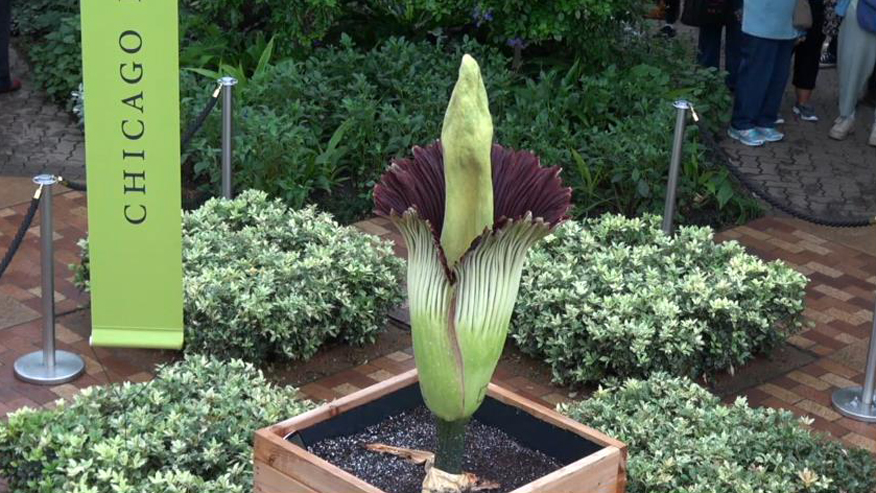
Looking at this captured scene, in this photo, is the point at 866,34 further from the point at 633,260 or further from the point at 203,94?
the point at 203,94

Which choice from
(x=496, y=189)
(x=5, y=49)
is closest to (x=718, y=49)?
→ (x=5, y=49)

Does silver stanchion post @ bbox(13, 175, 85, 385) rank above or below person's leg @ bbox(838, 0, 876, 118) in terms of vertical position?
below

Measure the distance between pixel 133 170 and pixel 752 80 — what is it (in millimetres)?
4759

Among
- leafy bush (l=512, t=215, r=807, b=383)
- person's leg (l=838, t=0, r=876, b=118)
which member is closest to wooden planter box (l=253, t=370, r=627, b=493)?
leafy bush (l=512, t=215, r=807, b=383)

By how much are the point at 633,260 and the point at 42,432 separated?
9.10ft

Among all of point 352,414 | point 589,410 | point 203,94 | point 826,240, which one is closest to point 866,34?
point 826,240

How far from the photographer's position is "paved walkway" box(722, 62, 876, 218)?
801 cm

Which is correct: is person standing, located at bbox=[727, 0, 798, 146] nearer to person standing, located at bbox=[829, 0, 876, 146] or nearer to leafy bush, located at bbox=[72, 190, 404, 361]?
person standing, located at bbox=[829, 0, 876, 146]

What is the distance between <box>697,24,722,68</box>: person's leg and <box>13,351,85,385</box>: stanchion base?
224 inches

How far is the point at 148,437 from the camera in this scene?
4.32 metres

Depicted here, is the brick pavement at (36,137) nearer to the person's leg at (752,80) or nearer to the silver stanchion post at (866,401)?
the person's leg at (752,80)

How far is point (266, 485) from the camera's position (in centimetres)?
382

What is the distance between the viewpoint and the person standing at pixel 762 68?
27.8ft

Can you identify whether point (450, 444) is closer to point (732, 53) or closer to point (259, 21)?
point (259, 21)
